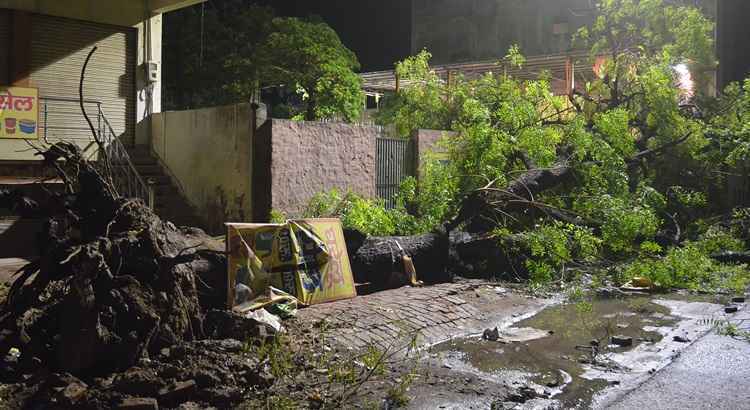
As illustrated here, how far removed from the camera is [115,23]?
15781 mm

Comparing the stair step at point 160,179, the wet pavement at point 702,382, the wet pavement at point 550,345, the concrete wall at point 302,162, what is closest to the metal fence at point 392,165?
the concrete wall at point 302,162

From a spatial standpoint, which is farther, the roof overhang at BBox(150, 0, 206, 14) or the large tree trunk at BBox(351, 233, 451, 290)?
the roof overhang at BBox(150, 0, 206, 14)

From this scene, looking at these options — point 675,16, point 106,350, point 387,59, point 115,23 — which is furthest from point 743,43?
point 387,59

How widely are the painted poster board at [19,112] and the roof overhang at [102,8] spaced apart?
164cm

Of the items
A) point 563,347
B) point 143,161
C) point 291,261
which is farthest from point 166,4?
point 563,347

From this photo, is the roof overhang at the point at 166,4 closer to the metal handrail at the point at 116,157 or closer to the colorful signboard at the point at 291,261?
the metal handrail at the point at 116,157

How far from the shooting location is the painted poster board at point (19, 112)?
1410 cm

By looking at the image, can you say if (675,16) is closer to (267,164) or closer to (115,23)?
(267,164)

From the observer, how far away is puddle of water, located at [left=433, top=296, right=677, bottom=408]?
6.16 m

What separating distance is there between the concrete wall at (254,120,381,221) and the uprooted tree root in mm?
4801

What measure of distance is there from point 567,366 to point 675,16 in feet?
45.1

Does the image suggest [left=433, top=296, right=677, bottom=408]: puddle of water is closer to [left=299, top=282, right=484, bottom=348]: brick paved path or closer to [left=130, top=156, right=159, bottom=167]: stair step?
[left=299, top=282, right=484, bottom=348]: brick paved path

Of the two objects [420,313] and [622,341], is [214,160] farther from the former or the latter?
[622,341]

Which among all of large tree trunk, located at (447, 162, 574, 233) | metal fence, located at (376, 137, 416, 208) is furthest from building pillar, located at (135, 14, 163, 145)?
large tree trunk, located at (447, 162, 574, 233)
